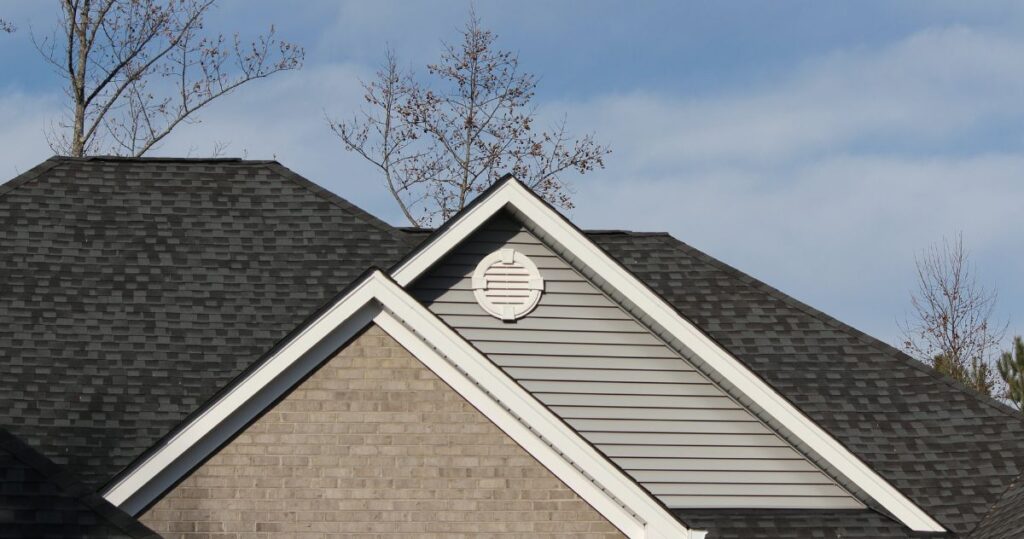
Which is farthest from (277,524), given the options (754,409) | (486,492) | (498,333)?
(754,409)

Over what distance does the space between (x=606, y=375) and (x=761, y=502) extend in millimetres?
1902

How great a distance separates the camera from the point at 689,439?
43.1 feet

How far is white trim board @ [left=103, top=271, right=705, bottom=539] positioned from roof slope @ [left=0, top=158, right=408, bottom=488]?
1679mm

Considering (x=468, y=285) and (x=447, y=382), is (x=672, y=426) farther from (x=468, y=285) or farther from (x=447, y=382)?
(x=447, y=382)

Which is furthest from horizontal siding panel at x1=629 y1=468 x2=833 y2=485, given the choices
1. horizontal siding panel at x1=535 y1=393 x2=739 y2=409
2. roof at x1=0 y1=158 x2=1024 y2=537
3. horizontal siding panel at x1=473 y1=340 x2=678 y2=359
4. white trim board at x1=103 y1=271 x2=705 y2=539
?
white trim board at x1=103 y1=271 x2=705 y2=539

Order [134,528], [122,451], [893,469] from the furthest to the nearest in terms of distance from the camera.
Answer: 1. [893,469]
2. [122,451]
3. [134,528]

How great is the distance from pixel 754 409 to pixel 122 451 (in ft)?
19.2

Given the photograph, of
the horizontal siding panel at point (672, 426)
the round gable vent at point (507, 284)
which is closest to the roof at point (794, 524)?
the horizontal siding panel at point (672, 426)

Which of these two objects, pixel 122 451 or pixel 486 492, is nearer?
pixel 486 492

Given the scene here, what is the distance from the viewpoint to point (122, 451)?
39.2 ft

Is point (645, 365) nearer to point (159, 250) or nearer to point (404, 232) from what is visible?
point (404, 232)

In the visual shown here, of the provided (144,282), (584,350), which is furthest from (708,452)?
(144,282)

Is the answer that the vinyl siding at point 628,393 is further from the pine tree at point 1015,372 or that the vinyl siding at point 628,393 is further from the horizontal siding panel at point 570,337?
the pine tree at point 1015,372

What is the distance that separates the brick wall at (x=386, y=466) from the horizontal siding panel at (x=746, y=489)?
2.44 meters
